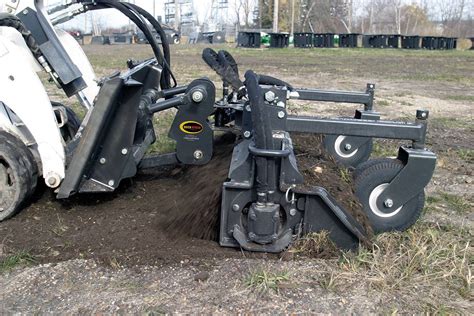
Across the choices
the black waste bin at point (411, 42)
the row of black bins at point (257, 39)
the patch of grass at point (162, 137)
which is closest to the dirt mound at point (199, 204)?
the patch of grass at point (162, 137)

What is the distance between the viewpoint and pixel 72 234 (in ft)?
11.6

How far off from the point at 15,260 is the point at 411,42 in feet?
126

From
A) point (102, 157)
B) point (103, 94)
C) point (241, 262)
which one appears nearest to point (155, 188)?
point (102, 157)

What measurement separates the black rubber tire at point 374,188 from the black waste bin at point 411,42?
36.8m

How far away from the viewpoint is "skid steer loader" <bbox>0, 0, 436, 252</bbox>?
3.16 metres

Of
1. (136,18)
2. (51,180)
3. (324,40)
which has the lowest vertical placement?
(51,180)

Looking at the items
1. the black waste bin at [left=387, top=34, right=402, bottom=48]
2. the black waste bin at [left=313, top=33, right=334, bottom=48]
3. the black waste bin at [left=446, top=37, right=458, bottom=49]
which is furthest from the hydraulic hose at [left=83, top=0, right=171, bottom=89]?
the black waste bin at [left=446, top=37, right=458, bottom=49]

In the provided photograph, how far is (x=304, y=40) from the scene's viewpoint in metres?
38.6

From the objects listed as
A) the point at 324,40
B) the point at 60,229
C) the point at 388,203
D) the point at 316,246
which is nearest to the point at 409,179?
the point at 388,203

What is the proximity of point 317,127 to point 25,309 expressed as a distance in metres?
1.97

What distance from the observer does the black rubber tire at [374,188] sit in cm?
350

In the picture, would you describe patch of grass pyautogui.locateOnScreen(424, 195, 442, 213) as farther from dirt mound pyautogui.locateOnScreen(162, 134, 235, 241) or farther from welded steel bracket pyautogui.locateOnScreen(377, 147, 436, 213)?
dirt mound pyautogui.locateOnScreen(162, 134, 235, 241)

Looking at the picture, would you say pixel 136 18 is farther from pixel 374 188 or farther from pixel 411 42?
pixel 411 42

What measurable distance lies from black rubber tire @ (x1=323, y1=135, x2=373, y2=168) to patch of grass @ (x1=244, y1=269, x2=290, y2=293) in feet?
7.07
